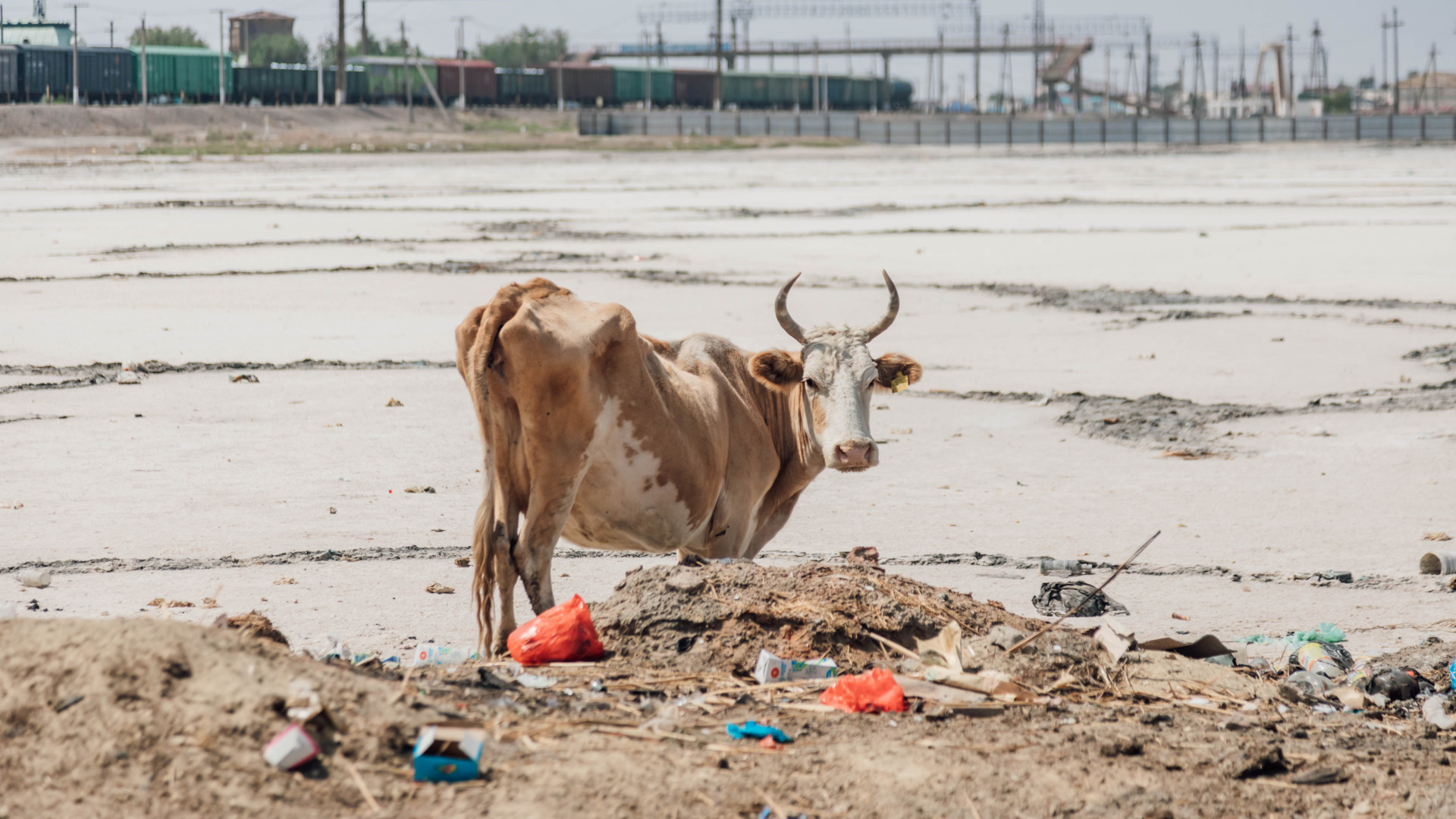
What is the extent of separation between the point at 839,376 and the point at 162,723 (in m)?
3.36

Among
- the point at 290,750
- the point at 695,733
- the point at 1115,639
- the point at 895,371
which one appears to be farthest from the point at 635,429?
the point at 290,750

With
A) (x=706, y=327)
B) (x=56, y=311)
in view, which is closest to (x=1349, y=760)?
(x=706, y=327)

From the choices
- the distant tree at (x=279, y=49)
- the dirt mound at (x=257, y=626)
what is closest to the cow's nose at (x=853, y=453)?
the dirt mound at (x=257, y=626)

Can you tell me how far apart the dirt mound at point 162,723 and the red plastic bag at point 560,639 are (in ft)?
3.49

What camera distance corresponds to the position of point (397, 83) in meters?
95.2

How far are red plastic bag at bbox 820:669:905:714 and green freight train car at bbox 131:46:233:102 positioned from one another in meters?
81.1

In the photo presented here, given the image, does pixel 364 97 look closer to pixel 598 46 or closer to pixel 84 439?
pixel 598 46

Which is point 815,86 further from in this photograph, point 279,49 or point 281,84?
point 279,49

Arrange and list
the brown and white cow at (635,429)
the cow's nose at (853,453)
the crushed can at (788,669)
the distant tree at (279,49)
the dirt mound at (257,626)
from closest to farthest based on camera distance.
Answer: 1. the crushed can at (788,669)
2. the dirt mound at (257,626)
3. the brown and white cow at (635,429)
4. the cow's nose at (853,453)
5. the distant tree at (279,49)

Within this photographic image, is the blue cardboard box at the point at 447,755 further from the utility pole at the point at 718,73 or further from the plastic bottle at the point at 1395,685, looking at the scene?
the utility pole at the point at 718,73

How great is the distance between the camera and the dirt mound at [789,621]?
4.68 m

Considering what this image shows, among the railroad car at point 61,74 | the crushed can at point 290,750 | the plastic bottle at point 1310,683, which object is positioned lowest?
the plastic bottle at point 1310,683

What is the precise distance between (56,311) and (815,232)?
12287 millimetres

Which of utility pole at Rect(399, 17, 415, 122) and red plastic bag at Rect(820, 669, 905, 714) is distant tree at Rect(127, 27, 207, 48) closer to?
utility pole at Rect(399, 17, 415, 122)
